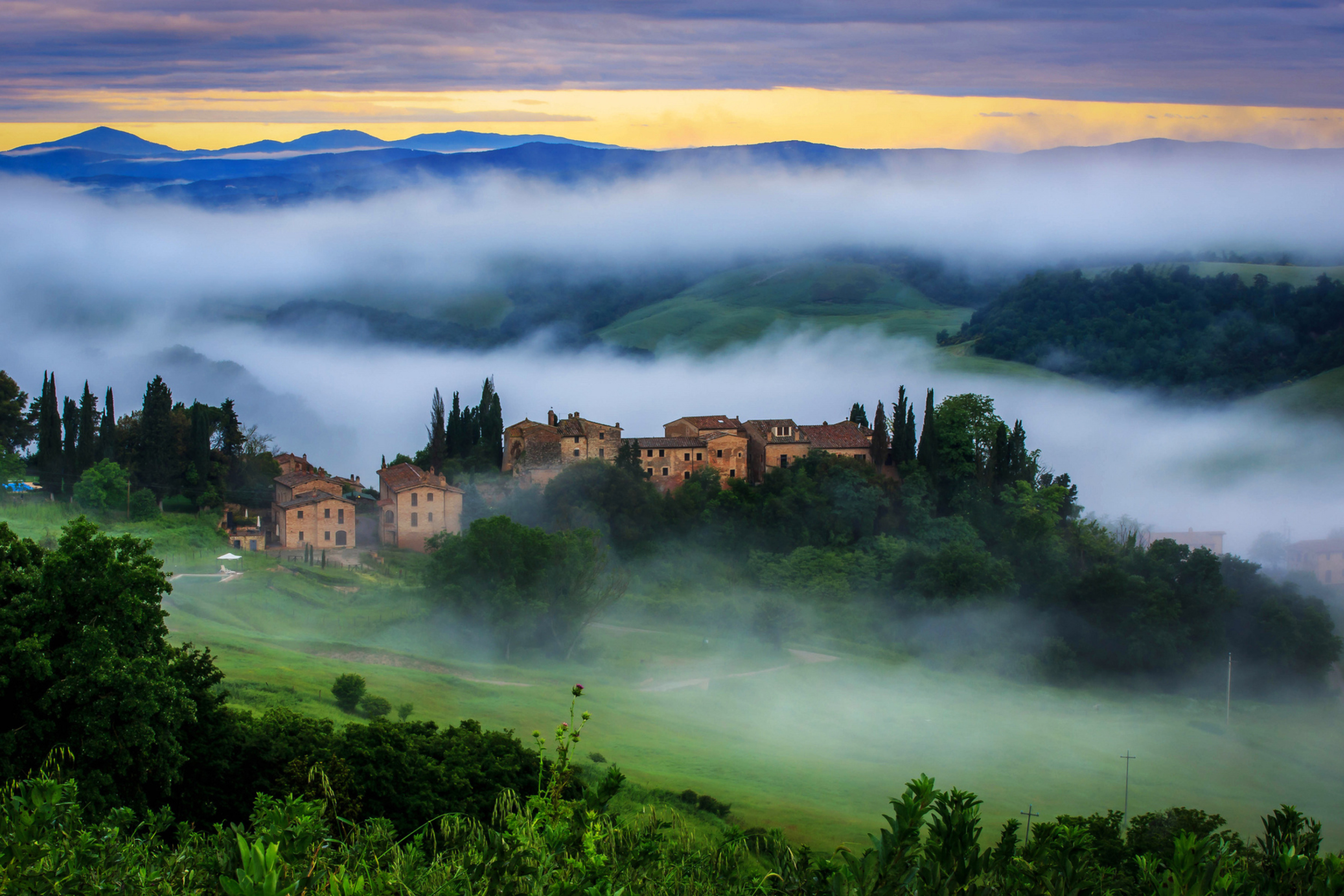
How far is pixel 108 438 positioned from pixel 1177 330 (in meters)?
126

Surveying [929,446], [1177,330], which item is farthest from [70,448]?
[1177,330]

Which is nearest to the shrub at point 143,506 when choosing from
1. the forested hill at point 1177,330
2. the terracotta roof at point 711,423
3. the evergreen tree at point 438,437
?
the evergreen tree at point 438,437

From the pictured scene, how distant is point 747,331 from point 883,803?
164 meters

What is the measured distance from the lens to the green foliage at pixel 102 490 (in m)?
56.2

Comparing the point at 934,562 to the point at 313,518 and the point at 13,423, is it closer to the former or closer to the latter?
the point at 313,518

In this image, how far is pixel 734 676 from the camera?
5331 cm

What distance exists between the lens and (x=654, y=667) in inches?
2093

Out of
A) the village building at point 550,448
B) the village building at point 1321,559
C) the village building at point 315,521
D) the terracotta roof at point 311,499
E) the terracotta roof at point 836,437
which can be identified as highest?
the terracotta roof at point 836,437

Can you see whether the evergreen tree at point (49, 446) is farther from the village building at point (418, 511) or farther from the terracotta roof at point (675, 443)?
the terracotta roof at point (675, 443)

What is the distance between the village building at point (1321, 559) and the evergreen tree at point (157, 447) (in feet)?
267

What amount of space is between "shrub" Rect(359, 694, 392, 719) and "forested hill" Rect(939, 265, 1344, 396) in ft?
404

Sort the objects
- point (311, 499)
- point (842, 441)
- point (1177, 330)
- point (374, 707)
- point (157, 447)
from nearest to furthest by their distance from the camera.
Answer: point (374, 707), point (311, 499), point (157, 447), point (842, 441), point (1177, 330)

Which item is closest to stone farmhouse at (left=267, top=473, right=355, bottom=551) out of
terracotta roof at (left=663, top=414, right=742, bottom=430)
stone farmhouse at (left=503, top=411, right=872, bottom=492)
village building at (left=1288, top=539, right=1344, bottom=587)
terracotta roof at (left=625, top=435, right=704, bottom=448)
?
stone farmhouse at (left=503, top=411, right=872, bottom=492)

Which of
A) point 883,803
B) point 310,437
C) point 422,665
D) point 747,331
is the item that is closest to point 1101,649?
point 883,803
